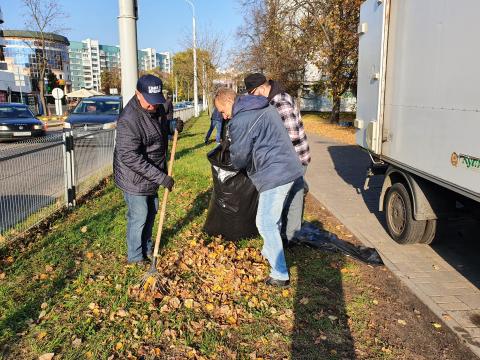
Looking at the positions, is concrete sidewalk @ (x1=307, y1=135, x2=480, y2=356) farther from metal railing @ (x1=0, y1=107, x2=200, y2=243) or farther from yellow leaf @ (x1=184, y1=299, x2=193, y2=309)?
metal railing @ (x1=0, y1=107, x2=200, y2=243)

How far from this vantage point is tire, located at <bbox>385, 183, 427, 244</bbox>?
498 centimetres

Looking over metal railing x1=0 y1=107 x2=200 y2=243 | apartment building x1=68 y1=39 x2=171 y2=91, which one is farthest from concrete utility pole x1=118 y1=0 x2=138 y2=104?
apartment building x1=68 y1=39 x2=171 y2=91

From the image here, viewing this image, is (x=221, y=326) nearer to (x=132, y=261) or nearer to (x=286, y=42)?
(x=132, y=261)

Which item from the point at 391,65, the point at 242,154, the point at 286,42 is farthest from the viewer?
the point at 286,42

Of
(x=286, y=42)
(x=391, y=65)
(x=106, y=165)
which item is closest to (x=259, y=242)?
(x=391, y=65)

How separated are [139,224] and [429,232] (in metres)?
3.31

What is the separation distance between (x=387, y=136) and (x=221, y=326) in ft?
10.3

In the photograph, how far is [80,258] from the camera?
15.6 ft

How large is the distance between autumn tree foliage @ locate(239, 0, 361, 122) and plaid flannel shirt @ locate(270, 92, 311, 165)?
13.7 meters

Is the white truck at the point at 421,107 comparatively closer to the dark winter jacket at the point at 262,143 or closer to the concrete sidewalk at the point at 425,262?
the concrete sidewalk at the point at 425,262

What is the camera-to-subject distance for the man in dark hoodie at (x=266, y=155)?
12.0 ft

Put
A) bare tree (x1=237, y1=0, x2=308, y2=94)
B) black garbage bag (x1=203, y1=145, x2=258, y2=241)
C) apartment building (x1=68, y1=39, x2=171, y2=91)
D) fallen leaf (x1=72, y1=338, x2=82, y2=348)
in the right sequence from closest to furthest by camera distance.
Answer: fallen leaf (x1=72, y1=338, x2=82, y2=348) < black garbage bag (x1=203, y1=145, x2=258, y2=241) < bare tree (x1=237, y1=0, x2=308, y2=94) < apartment building (x1=68, y1=39, x2=171, y2=91)

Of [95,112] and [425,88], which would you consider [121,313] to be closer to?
[425,88]

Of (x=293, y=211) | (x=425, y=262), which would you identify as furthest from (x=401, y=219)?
(x=293, y=211)
